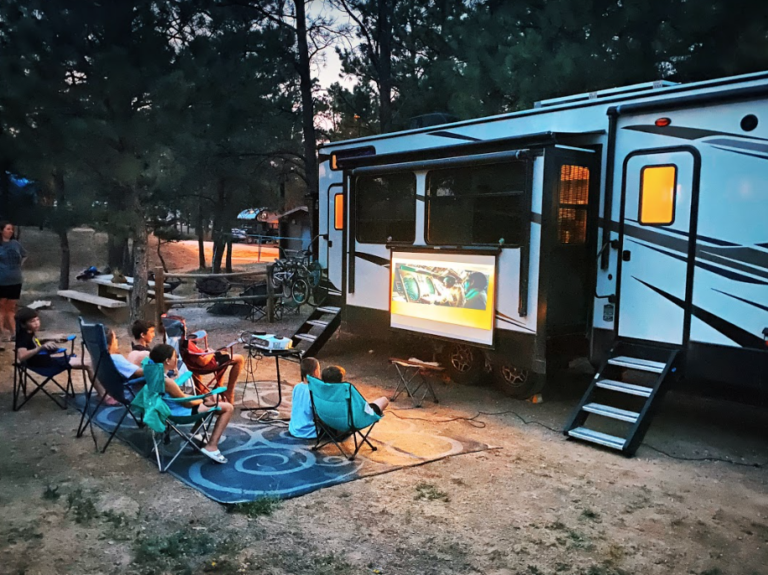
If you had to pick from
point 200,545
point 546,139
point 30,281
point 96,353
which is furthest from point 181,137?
point 30,281

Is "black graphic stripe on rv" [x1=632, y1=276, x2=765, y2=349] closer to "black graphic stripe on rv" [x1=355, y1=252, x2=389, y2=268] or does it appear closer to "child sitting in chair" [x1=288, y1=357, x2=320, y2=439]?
"child sitting in chair" [x1=288, y1=357, x2=320, y2=439]

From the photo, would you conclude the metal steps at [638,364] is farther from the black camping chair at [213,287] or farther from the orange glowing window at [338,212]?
the black camping chair at [213,287]

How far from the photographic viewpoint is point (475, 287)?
646 centimetres

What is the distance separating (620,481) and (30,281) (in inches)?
651

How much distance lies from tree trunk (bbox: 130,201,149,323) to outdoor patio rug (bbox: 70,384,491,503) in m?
4.86

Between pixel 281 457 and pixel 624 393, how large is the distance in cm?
296

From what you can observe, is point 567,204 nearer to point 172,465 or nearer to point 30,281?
point 172,465

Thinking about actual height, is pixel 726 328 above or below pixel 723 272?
below

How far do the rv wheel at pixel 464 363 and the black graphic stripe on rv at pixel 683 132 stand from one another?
9.05 feet

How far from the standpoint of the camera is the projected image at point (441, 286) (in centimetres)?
643

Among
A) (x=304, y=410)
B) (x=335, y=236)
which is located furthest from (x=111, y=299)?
(x=304, y=410)

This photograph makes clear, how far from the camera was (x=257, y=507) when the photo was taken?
383 cm

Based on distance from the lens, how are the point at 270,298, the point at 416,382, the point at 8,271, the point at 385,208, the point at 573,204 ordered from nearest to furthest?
the point at 573,204 → the point at 416,382 → the point at 385,208 → the point at 8,271 → the point at 270,298

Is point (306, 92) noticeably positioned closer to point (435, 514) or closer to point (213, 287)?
point (213, 287)
